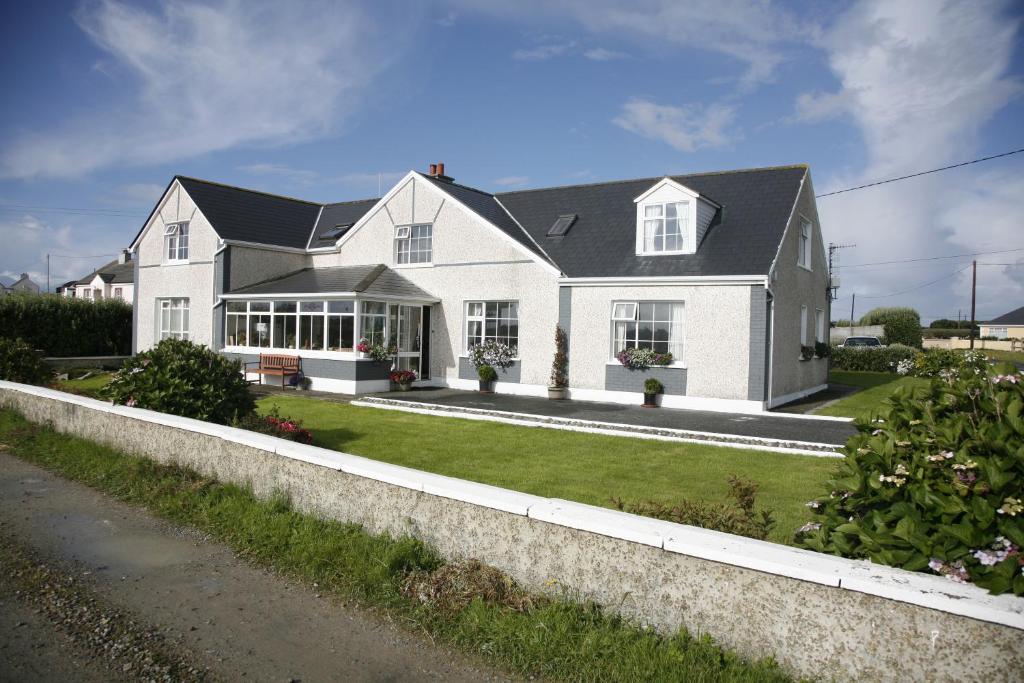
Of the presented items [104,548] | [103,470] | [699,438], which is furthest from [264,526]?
[699,438]

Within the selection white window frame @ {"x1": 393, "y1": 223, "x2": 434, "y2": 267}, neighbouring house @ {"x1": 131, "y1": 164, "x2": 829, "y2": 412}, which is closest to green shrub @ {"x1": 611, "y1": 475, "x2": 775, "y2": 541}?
neighbouring house @ {"x1": 131, "y1": 164, "x2": 829, "y2": 412}

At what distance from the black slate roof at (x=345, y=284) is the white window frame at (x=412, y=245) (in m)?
0.63

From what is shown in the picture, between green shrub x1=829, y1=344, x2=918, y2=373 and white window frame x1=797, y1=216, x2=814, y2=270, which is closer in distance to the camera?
white window frame x1=797, y1=216, x2=814, y2=270

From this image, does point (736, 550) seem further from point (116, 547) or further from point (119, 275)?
point (119, 275)

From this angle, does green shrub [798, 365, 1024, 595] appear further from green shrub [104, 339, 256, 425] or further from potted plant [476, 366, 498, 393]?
potted plant [476, 366, 498, 393]

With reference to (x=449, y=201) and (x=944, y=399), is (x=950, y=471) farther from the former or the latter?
(x=449, y=201)

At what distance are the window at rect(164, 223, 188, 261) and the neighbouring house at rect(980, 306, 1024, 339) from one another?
86017 millimetres

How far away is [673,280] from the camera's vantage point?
17875mm

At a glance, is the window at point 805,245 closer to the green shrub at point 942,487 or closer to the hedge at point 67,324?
the green shrub at point 942,487

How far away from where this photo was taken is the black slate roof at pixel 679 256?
1795 centimetres

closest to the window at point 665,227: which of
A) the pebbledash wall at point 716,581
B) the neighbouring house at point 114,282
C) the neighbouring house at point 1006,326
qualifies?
the pebbledash wall at point 716,581

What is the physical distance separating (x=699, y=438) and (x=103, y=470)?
954 centimetres

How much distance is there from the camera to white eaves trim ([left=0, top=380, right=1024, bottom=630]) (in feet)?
10.8

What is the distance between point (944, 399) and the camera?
166 inches
